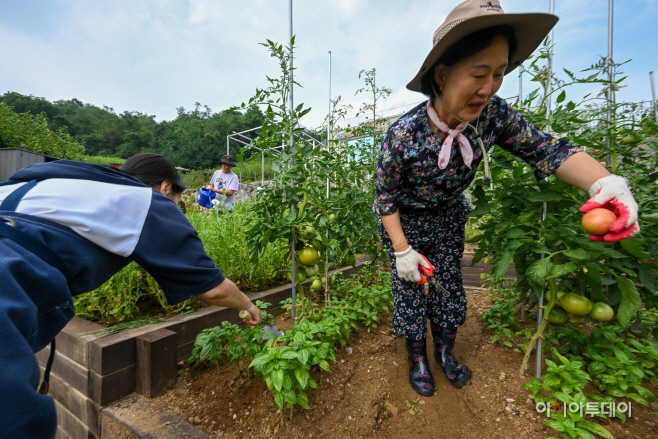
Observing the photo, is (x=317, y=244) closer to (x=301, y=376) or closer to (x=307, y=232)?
(x=307, y=232)

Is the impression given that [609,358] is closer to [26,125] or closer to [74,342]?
[74,342]

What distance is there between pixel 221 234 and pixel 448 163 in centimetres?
209

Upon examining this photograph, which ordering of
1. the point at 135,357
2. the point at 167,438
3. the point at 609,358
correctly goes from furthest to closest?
the point at 135,357 < the point at 609,358 < the point at 167,438

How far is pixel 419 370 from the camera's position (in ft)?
5.22

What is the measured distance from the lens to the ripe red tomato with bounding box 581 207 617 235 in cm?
96

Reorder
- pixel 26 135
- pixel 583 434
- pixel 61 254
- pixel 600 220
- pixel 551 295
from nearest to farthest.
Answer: pixel 61 254 < pixel 600 220 < pixel 583 434 < pixel 551 295 < pixel 26 135

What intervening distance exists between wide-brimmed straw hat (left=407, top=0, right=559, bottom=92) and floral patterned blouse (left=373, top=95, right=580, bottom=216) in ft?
0.80

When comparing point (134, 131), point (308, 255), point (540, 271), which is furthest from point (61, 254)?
point (134, 131)

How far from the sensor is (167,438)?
1165mm

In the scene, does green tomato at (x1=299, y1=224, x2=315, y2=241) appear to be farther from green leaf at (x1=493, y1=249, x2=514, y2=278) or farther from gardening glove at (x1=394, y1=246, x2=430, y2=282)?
green leaf at (x1=493, y1=249, x2=514, y2=278)

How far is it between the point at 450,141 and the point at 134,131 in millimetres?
57646

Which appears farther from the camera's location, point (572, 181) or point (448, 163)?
point (448, 163)

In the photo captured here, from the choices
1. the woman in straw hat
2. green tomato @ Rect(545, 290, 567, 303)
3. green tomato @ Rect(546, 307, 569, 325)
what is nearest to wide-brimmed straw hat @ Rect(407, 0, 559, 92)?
the woman in straw hat

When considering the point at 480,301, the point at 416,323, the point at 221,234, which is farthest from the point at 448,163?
the point at 221,234
